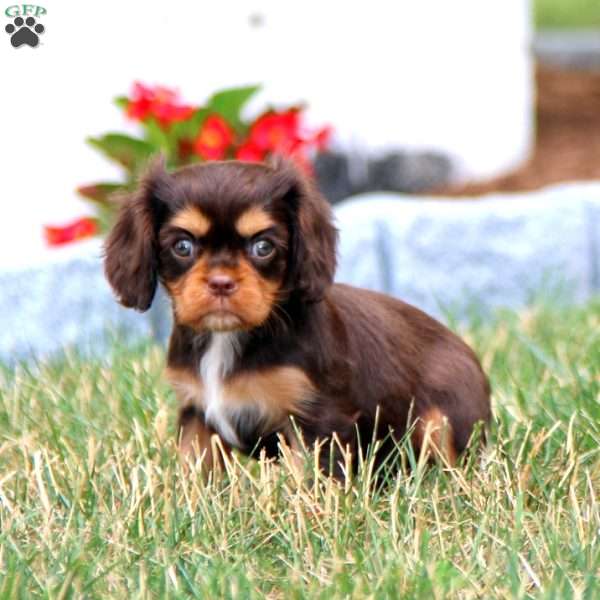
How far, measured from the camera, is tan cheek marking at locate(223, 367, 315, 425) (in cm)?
413

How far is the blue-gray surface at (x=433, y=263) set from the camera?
21.0 feet

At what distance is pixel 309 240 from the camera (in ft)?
13.8

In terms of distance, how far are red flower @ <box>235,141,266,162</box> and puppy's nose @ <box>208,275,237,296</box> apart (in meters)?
3.35

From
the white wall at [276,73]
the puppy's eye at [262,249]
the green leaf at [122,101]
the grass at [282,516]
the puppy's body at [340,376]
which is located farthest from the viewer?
the white wall at [276,73]

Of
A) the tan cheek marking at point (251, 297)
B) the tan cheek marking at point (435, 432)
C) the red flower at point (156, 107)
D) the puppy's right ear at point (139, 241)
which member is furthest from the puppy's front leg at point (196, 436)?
the red flower at point (156, 107)

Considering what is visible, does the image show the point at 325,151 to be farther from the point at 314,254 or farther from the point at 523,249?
the point at 314,254

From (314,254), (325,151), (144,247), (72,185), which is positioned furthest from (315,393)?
(325,151)

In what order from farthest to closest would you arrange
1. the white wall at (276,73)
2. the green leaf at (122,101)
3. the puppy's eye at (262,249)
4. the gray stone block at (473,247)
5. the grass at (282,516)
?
the white wall at (276,73) → the green leaf at (122,101) → the gray stone block at (473,247) → the puppy's eye at (262,249) → the grass at (282,516)

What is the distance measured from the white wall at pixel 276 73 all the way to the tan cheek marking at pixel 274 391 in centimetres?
259

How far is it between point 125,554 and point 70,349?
7.47ft

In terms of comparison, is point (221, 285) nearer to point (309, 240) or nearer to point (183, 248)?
point (183, 248)

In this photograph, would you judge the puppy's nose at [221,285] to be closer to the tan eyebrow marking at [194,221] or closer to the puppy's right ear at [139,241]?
the tan eyebrow marking at [194,221]

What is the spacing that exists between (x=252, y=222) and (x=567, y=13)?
15947 millimetres

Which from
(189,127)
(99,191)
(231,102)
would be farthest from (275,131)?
(99,191)
